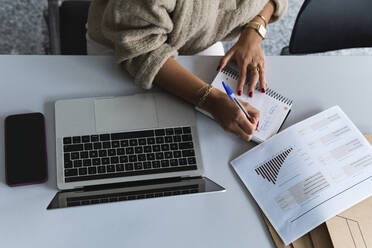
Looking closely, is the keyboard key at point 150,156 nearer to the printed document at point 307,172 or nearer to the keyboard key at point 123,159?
the keyboard key at point 123,159

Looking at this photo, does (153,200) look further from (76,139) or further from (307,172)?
(307,172)

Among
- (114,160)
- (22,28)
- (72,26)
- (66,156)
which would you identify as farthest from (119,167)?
(22,28)

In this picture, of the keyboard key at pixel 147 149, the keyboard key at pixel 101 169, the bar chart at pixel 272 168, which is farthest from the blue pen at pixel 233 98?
the keyboard key at pixel 101 169

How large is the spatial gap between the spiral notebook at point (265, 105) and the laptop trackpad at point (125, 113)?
0.12 metres

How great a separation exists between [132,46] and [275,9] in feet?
1.52

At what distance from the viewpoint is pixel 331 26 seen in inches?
42.5

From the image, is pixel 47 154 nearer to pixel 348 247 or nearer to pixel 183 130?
pixel 183 130

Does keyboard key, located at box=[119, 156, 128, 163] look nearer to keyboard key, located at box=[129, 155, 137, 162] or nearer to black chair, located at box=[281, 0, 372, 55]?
keyboard key, located at box=[129, 155, 137, 162]

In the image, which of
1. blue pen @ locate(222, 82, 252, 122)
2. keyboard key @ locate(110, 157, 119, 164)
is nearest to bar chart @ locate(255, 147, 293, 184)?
blue pen @ locate(222, 82, 252, 122)

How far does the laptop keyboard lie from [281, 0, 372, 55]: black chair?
51 cm

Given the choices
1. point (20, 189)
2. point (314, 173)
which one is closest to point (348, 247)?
point (314, 173)

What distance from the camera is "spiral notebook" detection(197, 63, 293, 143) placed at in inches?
34.1

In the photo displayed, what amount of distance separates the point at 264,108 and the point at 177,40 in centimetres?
27

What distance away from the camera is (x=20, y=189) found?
0.79 m
